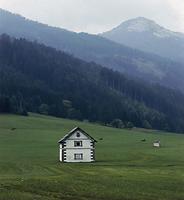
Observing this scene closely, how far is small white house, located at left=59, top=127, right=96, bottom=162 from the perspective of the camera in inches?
3642

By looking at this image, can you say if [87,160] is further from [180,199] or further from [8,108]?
[8,108]

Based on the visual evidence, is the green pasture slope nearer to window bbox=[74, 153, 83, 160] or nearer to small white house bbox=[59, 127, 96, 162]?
small white house bbox=[59, 127, 96, 162]

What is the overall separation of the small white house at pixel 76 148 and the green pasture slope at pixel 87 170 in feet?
6.04

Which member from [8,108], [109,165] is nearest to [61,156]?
[109,165]

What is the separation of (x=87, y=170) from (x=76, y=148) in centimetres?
2353

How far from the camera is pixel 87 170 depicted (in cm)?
7138

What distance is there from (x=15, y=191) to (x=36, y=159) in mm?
44543

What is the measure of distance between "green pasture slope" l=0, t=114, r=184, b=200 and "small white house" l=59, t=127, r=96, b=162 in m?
1.84

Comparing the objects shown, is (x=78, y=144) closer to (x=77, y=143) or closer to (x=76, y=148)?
(x=77, y=143)

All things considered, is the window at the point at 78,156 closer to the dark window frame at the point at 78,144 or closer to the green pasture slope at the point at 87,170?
the dark window frame at the point at 78,144

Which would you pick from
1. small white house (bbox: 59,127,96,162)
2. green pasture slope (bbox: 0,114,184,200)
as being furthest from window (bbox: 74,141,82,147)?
green pasture slope (bbox: 0,114,184,200)

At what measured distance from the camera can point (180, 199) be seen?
44.8 metres

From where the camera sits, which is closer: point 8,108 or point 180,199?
point 180,199

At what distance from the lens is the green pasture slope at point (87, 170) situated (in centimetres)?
4453
